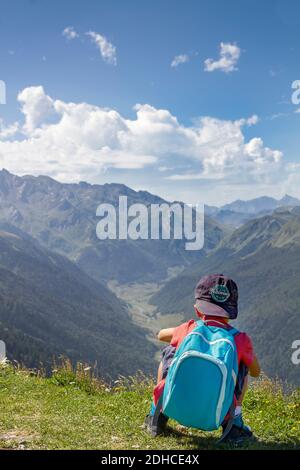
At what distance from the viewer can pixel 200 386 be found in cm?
709

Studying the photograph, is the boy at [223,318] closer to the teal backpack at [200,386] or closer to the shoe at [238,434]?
the shoe at [238,434]

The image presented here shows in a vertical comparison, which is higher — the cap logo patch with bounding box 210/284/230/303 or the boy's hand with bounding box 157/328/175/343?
the cap logo patch with bounding box 210/284/230/303

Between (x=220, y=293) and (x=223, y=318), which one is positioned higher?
(x=220, y=293)

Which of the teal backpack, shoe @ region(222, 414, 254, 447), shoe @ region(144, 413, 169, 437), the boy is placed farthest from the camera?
shoe @ region(144, 413, 169, 437)

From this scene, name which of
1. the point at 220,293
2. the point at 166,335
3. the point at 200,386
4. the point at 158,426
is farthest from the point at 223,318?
the point at 158,426

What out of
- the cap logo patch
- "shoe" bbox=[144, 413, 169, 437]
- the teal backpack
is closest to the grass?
"shoe" bbox=[144, 413, 169, 437]

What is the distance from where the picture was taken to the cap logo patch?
7.91 metres

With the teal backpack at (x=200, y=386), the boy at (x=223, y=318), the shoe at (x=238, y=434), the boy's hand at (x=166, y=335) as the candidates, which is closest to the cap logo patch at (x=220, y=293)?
the boy at (x=223, y=318)

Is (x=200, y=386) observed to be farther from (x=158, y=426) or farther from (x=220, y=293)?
(x=158, y=426)

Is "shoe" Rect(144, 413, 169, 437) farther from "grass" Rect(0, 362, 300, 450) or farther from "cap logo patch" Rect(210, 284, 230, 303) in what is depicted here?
"cap logo patch" Rect(210, 284, 230, 303)

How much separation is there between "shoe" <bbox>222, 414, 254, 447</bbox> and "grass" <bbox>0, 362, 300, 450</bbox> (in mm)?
216

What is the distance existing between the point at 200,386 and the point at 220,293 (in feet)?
5.39

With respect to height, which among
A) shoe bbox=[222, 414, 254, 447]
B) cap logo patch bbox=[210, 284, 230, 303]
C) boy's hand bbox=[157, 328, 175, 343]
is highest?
cap logo patch bbox=[210, 284, 230, 303]
